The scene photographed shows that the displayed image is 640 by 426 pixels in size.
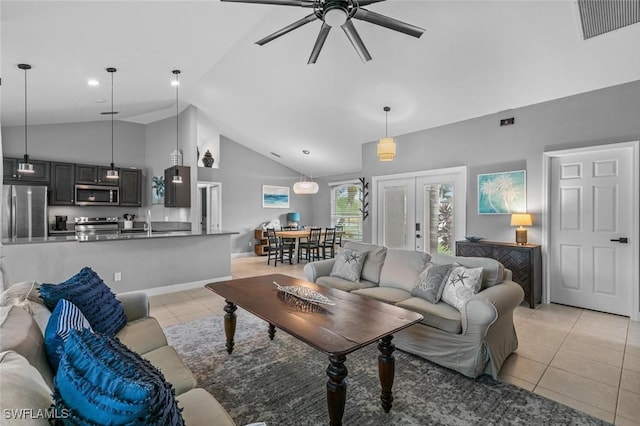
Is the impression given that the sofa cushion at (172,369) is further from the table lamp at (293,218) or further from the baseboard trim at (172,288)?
the table lamp at (293,218)

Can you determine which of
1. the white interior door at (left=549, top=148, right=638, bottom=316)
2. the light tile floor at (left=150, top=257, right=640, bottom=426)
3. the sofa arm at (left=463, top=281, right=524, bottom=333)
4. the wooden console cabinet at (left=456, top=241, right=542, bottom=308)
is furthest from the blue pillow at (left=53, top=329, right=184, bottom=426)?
the white interior door at (left=549, top=148, right=638, bottom=316)

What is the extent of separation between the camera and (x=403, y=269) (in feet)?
11.4

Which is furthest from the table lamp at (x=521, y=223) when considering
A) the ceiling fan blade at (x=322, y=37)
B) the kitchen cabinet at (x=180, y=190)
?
the kitchen cabinet at (x=180, y=190)

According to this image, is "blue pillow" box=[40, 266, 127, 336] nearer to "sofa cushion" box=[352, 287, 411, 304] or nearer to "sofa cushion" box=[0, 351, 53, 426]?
"sofa cushion" box=[0, 351, 53, 426]

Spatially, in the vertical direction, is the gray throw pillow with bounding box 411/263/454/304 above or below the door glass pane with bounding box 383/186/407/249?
below

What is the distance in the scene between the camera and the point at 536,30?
10.8ft

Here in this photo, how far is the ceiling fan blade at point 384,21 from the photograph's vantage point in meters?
2.24

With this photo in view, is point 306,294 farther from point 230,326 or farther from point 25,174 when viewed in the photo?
point 25,174

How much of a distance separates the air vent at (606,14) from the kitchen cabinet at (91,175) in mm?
8295

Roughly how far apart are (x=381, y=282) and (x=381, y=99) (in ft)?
10.1

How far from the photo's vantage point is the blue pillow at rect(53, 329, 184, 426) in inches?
32.9

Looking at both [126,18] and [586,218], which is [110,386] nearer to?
[126,18]

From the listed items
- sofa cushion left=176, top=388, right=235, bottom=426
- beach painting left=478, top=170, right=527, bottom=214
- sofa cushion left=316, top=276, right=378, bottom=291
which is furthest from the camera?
beach painting left=478, top=170, right=527, bottom=214

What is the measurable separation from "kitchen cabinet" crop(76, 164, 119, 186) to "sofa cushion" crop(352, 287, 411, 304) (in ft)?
21.0
